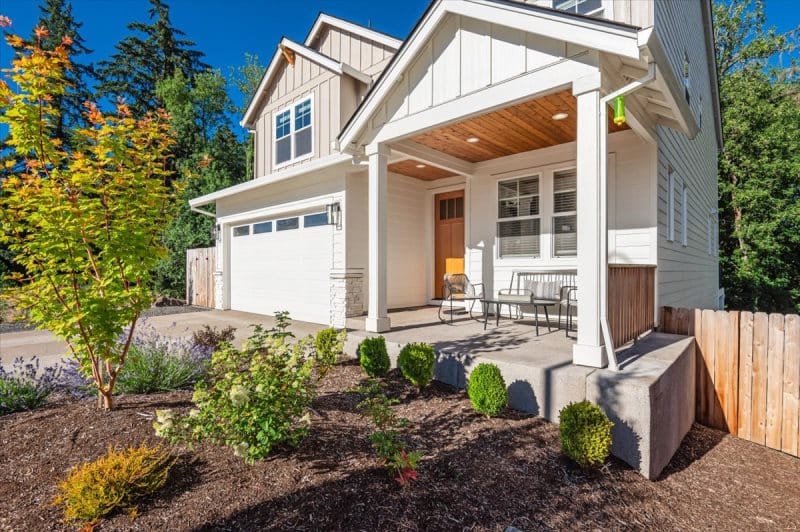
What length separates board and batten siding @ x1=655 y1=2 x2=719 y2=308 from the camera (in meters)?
5.71

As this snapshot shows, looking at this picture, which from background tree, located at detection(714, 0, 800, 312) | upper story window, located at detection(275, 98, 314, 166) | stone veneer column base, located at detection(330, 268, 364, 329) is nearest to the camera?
stone veneer column base, located at detection(330, 268, 364, 329)

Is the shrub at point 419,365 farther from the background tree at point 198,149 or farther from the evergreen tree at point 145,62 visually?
the evergreen tree at point 145,62

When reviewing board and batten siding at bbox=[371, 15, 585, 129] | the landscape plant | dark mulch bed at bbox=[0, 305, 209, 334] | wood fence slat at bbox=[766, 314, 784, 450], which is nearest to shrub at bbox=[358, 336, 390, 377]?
the landscape plant

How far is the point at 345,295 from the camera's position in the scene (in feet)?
24.0

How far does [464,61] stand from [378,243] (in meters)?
2.54

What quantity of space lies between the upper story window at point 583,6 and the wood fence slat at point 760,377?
4.01m

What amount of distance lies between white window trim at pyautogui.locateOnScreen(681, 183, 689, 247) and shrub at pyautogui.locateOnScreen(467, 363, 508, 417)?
17.8 ft

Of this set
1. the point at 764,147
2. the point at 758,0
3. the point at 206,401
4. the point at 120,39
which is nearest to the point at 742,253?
the point at 764,147

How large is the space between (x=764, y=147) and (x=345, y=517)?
18.8m

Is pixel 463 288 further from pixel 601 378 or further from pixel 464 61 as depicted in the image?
pixel 601 378

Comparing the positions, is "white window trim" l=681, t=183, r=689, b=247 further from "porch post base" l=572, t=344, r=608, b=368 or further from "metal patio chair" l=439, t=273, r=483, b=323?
"porch post base" l=572, t=344, r=608, b=368

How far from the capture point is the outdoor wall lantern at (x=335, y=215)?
7520 mm

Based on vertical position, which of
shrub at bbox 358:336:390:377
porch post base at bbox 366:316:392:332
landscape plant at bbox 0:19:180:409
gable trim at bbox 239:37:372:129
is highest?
gable trim at bbox 239:37:372:129

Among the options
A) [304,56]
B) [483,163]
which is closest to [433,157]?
[483,163]
